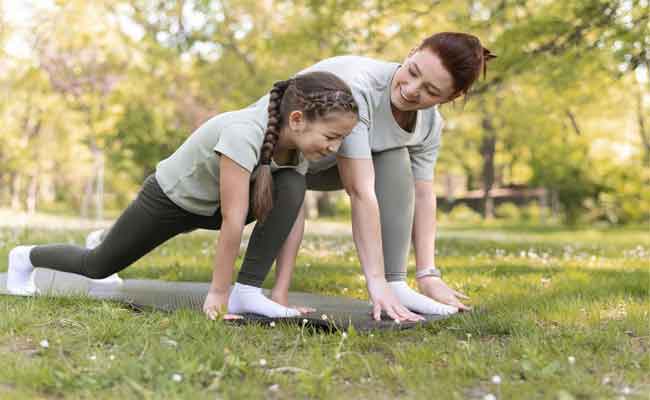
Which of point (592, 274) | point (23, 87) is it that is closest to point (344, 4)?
point (592, 274)

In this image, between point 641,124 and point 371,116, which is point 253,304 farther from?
point 641,124

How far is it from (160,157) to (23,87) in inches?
196

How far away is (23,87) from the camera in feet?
68.4

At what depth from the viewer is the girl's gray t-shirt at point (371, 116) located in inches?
141

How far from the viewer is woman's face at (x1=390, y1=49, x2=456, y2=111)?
3479 millimetres

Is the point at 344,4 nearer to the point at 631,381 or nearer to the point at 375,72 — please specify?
the point at 375,72

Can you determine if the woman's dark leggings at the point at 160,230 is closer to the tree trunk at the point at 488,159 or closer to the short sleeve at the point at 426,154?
the short sleeve at the point at 426,154

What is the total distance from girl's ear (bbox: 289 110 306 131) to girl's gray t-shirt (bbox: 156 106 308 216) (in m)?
0.16

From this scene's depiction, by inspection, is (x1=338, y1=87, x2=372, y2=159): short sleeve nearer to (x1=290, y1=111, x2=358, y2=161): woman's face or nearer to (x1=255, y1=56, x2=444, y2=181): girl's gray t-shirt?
(x1=255, y1=56, x2=444, y2=181): girl's gray t-shirt

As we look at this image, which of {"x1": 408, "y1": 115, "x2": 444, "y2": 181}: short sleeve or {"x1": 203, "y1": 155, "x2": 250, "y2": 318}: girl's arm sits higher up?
{"x1": 408, "y1": 115, "x2": 444, "y2": 181}: short sleeve

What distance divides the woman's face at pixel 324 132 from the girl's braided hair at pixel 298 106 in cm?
2

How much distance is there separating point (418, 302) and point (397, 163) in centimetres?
78

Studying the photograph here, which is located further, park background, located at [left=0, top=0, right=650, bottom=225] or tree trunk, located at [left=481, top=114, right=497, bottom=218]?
tree trunk, located at [left=481, top=114, right=497, bottom=218]

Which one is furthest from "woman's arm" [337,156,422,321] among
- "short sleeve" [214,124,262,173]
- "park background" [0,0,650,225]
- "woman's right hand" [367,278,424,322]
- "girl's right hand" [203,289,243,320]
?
"park background" [0,0,650,225]
